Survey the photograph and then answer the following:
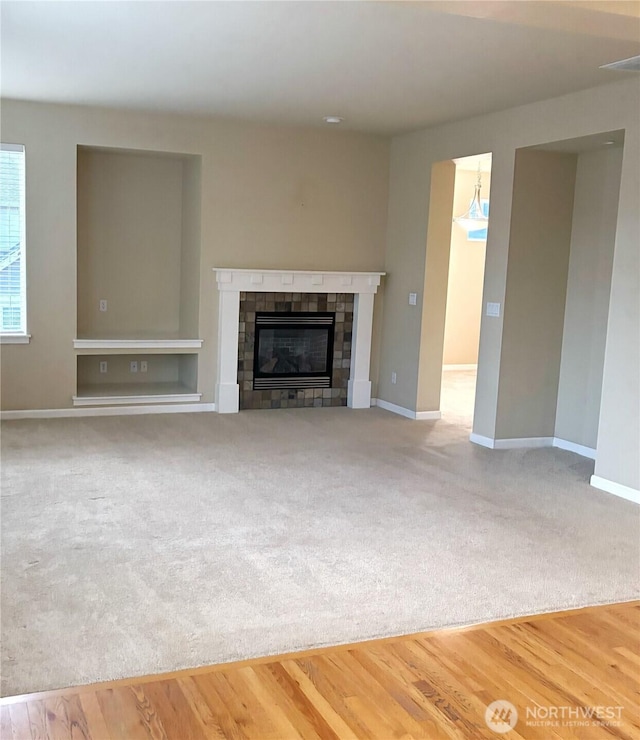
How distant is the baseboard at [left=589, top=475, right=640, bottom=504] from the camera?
494 centimetres

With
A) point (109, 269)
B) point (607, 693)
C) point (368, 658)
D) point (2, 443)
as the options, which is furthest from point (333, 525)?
point (109, 269)

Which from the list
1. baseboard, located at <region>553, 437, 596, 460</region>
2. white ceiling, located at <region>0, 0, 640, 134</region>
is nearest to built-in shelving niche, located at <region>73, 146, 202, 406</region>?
white ceiling, located at <region>0, 0, 640, 134</region>

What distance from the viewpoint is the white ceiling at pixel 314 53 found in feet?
11.9

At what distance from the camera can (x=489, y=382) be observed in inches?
245

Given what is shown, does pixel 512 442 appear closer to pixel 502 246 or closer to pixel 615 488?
pixel 615 488

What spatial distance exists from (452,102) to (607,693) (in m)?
4.26

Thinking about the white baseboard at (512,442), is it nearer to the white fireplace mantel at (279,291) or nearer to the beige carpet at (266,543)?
the beige carpet at (266,543)

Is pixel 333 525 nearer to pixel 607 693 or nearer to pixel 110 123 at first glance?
pixel 607 693

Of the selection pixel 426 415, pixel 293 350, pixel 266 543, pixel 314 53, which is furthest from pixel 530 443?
pixel 314 53

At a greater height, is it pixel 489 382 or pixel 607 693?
pixel 489 382

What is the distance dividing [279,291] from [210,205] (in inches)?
38.8

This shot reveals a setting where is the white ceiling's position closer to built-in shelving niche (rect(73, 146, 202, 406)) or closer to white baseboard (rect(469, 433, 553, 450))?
built-in shelving niche (rect(73, 146, 202, 406))

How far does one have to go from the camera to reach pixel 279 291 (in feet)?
23.5

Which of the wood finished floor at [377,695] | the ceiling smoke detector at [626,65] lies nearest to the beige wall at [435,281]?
the ceiling smoke detector at [626,65]
